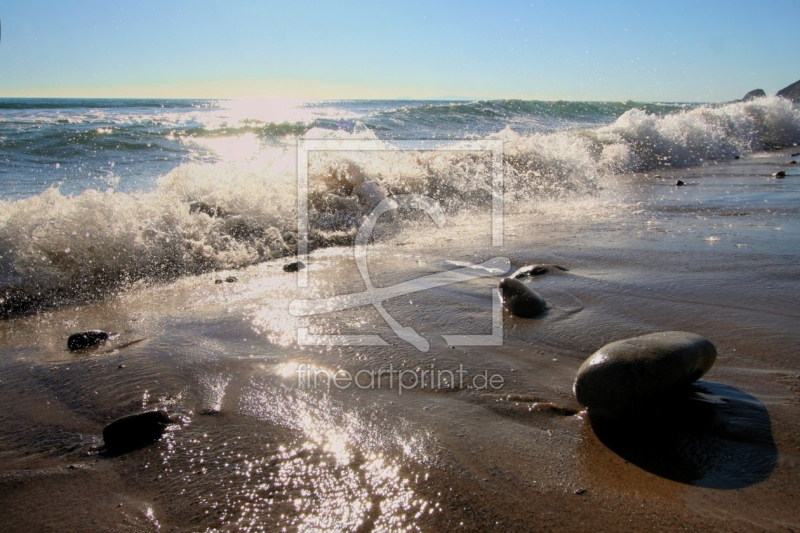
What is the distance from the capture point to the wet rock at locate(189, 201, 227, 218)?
5.70 metres

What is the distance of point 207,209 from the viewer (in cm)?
577

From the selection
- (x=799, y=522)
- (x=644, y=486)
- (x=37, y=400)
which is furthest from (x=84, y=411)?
(x=799, y=522)

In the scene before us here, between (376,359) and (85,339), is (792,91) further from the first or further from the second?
(85,339)

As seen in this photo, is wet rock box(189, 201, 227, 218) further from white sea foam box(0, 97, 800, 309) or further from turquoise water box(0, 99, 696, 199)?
turquoise water box(0, 99, 696, 199)

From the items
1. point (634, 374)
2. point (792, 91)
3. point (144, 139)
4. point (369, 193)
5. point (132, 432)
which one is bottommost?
point (132, 432)

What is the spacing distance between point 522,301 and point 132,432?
2.28 m

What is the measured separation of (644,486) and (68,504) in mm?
1908

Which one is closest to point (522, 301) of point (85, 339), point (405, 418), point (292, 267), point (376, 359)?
point (376, 359)

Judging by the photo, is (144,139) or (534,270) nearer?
(534,270)

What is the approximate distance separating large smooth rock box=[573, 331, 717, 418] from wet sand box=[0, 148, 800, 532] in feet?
0.29

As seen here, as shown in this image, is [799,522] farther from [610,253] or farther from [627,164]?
[627,164]

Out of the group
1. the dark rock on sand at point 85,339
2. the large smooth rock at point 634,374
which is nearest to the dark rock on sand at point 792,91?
the large smooth rock at point 634,374

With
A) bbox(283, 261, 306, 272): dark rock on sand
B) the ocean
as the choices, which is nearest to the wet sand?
Result: the ocean

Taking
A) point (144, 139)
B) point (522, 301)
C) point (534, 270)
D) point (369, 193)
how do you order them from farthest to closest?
point (144, 139) → point (369, 193) → point (534, 270) → point (522, 301)
